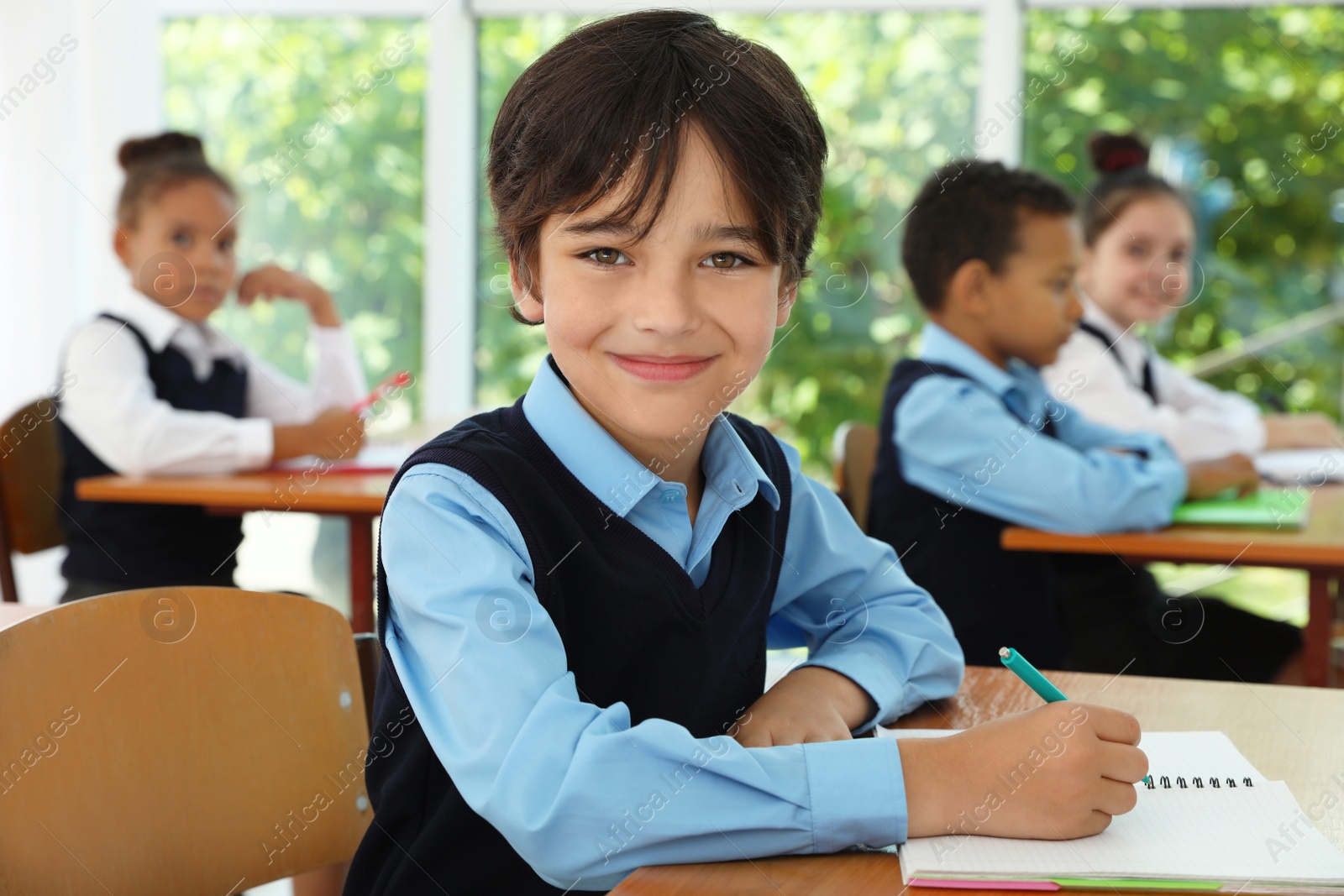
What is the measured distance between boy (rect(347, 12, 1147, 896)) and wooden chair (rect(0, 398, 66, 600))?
160 centimetres

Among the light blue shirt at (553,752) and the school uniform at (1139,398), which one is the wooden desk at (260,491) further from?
the school uniform at (1139,398)

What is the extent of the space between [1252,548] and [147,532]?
6.46 ft

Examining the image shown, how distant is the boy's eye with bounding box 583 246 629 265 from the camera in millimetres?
958

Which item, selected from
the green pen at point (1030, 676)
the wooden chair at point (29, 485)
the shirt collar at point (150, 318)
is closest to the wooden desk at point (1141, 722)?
the green pen at point (1030, 676)

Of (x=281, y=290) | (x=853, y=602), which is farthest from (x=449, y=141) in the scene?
(x=853, y=602)

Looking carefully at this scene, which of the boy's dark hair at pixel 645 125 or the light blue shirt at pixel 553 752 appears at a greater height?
the boy's dark hair at pixel 645 125

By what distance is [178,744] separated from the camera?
1022mm

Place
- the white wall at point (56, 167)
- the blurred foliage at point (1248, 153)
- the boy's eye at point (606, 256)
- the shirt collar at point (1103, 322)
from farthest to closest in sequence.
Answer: the blurred foliage at point (1248, 153)
the white wall at point (56, 167)
the shirt collar at point (1103, 322)
the boy's eye at point (606, 256)

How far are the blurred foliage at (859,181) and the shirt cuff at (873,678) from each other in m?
3.09

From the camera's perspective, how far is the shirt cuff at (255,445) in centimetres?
240

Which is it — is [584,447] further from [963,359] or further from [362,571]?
[362,571]

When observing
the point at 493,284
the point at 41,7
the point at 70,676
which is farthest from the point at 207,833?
the point at 493,284

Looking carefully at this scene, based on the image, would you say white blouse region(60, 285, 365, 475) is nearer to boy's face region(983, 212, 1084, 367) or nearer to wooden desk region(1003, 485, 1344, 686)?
boy's face region(983, 212, 1084, 367)

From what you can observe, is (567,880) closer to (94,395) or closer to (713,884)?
(713,884)
